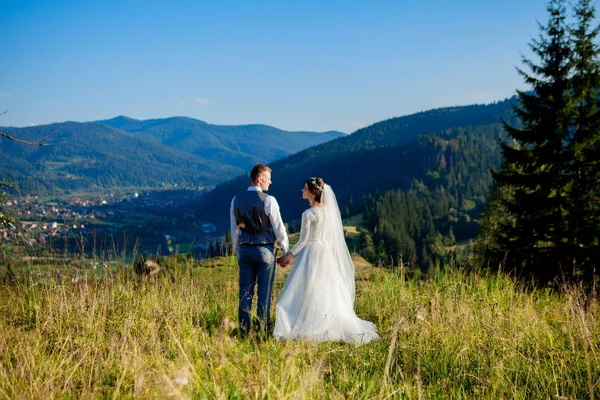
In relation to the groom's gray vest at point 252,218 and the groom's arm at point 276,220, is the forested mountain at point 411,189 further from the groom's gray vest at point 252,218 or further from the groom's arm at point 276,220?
the groom's gray vest at point 252,218

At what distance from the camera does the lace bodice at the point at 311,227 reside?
18.6ft

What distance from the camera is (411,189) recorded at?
132 metres

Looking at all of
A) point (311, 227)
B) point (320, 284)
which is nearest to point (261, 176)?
point (311, 227)

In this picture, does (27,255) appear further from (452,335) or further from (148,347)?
(452,335)

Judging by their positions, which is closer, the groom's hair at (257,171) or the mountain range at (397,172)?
the groom's hair at (257,171)

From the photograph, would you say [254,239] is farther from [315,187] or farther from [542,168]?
[542,168]

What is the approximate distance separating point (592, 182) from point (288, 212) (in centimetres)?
15020

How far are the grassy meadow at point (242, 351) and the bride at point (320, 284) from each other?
1.23ft

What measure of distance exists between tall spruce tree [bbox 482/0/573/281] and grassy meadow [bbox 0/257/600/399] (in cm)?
1192

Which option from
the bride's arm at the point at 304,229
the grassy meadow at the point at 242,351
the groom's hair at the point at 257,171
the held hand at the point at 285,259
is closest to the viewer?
the grassy meadow at the point at 242,351

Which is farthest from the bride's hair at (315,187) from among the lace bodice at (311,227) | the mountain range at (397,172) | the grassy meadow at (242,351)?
the mountain range at (397,172)

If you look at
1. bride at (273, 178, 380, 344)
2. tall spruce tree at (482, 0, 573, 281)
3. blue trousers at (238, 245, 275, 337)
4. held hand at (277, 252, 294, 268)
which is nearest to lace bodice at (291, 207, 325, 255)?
bride at (273, 178, 380, 344)

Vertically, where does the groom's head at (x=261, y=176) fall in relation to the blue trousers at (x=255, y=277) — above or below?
above

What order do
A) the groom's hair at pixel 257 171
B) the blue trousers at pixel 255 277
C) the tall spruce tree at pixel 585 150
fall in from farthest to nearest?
the tall spruce tree at pixel 585 150 → the groom's hair at pixel 257 171 → the blue trousers at pixel 255 277
